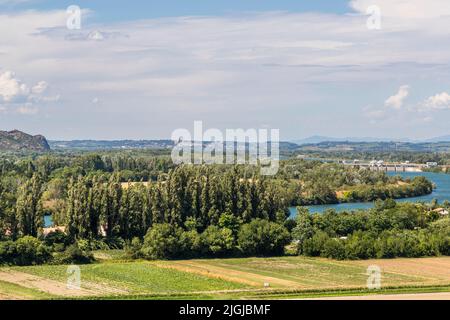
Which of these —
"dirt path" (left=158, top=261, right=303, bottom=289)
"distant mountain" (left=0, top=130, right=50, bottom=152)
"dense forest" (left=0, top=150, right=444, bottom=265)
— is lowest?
"dirt path" (left=158, top=261, right=303, bottom=289)

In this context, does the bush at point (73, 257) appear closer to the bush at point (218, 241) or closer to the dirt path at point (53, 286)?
the dirt path at point (53, 286)

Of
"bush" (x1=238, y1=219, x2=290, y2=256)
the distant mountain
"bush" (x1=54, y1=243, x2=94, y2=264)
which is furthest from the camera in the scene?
the distant mountain

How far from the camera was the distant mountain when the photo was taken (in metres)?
178

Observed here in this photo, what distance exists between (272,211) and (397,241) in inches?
331

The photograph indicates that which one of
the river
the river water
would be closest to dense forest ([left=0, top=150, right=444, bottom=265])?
the river water

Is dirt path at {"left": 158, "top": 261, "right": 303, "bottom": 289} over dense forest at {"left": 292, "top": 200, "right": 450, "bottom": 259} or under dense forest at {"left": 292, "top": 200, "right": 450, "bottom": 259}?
under

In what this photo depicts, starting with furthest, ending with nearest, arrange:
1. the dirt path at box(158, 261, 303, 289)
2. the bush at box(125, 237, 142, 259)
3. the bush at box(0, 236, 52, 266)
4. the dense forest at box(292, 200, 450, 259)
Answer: the dense forest at box(292, 200, 450, 259) → the bush at box(125, 237, 142, 259) → the bush at box(0, 236, 52, 266) → the dirt path at box(158, 261, 303, 289)

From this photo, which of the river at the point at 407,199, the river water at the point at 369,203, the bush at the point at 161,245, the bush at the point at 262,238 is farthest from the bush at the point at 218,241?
the river at the point at 407,199

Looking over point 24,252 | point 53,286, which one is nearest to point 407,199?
point 24,252

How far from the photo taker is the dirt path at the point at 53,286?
2192 cm

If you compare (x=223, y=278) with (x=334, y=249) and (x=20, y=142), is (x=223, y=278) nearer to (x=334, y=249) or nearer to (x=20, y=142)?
(x=334, y=249)

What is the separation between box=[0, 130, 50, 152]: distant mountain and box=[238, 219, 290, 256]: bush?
500 feet

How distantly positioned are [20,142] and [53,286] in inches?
6804

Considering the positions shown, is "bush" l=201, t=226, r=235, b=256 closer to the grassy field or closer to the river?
the grassy field
